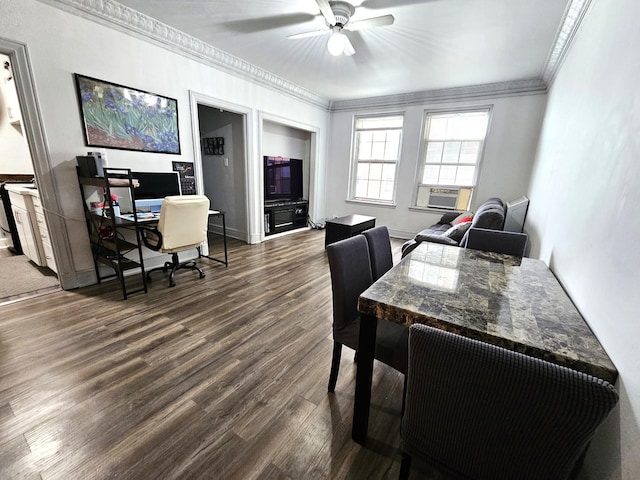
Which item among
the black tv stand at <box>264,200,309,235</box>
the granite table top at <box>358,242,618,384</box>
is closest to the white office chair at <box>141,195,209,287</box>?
the black tv stand at <box>264,200,309,235</box>

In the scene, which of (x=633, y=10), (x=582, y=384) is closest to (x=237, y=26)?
(x=633, y=10)

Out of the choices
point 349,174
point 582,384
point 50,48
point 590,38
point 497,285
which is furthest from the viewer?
point 349,174

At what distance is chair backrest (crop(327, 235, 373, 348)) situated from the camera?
131cm

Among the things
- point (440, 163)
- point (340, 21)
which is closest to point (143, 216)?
point (340, 21)

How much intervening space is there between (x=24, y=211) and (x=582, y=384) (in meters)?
4.52

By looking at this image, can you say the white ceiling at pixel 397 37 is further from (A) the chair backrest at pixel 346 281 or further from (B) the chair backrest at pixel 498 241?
(A) the chair backrest at pixel 346 281

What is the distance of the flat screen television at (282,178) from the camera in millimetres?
4879

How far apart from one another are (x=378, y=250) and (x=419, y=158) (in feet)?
12.6

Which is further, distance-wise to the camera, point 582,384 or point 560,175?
point 560,175

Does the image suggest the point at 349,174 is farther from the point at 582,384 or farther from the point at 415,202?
the point at 582,384

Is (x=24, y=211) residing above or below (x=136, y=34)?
below

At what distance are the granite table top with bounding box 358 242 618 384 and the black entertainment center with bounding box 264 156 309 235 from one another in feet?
12.7

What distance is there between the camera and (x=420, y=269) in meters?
1.36

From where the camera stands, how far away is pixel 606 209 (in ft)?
3.65
